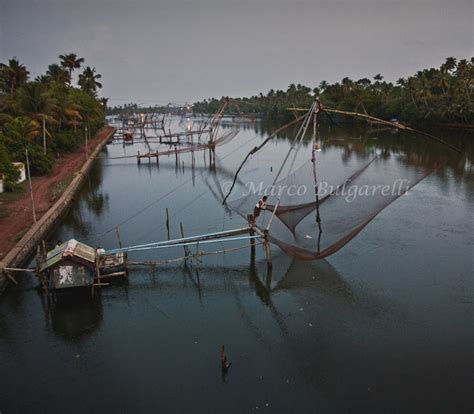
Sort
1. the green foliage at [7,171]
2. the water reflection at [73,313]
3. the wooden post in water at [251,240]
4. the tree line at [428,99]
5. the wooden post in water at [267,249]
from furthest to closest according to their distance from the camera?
the tree line at [428,99] → the green foliage at [7,171] → the wooden post in water at [251,240] → the wooden post in water at [267,249] → the water reflection at [73,313]

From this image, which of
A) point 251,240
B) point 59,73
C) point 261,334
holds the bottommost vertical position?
point 261,334

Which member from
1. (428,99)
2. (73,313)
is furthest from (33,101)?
(428,99)

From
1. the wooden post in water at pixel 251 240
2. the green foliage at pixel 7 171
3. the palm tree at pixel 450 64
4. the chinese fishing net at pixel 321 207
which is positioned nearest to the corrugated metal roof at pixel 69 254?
the wooden post in water at pixel 251 240

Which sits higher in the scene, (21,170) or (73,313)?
(21,170)

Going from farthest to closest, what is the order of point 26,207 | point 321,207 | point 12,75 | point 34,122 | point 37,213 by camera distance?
1. point 12,75
2. point 34,122
3. point 26,207
4. point 37,213
5. point 321,207

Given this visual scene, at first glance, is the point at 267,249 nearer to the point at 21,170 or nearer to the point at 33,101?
the point at 21,170

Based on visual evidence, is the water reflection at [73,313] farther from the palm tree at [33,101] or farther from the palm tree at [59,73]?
the palm tree at [59,73]

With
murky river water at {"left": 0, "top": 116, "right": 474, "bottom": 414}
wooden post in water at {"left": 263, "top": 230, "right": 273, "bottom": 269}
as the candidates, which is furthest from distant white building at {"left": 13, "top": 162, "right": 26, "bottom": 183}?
wooden post in water at {"left": 263, "top": 230, "right": 273, "bottom": 269}

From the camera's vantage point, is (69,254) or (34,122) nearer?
(69,254)
